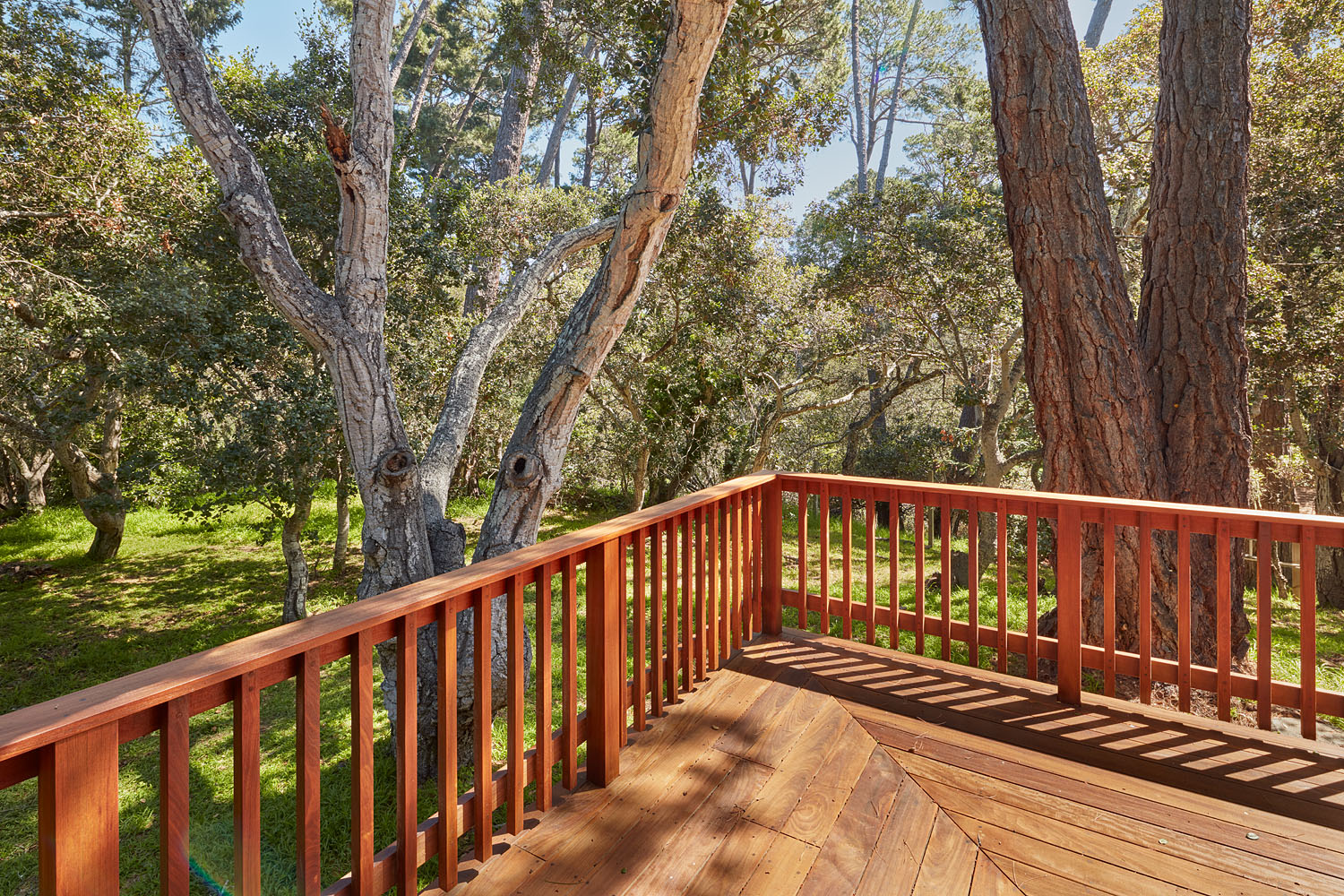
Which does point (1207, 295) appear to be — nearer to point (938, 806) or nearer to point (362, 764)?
point (938, 806)

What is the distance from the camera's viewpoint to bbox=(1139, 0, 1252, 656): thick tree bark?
3562mm

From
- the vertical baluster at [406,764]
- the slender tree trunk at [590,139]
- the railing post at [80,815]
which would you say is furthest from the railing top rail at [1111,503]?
the slender tree trunk at [590,139]

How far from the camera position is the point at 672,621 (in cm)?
254

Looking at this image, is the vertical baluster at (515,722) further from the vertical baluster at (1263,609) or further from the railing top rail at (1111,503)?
the vertical baluster at (1263,609)

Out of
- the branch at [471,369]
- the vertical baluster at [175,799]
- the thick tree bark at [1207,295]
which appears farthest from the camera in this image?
the branch at [471,369]

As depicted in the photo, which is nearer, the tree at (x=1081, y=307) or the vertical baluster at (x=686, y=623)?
the vertical baluster at (x=686, y=623)

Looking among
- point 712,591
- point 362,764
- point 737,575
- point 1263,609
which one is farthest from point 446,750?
point 1263,609

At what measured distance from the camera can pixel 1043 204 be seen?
3.52 meters

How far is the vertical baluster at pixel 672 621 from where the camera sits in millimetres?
2441

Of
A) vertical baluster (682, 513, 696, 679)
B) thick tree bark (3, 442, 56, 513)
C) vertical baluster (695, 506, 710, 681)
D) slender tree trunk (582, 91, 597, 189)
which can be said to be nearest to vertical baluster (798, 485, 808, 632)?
vertical baluster (695, 506, 710, 681)

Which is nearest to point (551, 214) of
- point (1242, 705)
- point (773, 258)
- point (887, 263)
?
point (773, 258)

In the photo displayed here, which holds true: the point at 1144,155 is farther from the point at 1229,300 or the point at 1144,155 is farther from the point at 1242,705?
the point at 1242,705

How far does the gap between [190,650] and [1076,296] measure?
7.58 m

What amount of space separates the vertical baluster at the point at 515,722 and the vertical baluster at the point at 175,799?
0.77 m
